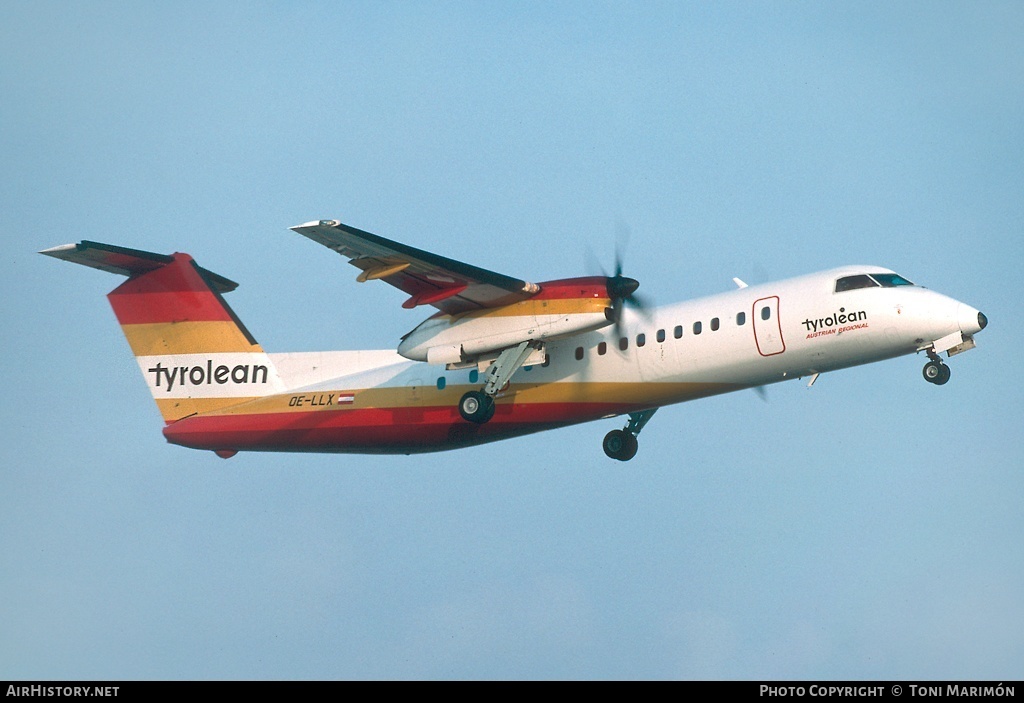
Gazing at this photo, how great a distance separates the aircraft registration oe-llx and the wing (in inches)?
1.5

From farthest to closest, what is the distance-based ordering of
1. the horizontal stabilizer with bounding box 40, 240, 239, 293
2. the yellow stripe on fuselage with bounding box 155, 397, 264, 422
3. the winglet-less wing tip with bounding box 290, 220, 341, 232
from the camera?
the yellow stripe on fuselage with bounding box 155, 397, 264, 422 → the horizontal stabilizer with bounding box 40, 240, 239, 293 → the winglet-less wing tip with bounding box 290, 220, 341, 232

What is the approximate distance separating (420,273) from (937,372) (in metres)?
9.38

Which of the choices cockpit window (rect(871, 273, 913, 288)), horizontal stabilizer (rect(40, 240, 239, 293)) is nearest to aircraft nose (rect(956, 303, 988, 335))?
cockpit window (rect(871, 273, 913, 288))

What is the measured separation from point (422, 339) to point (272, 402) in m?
3.87

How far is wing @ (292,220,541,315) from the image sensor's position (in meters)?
23.3

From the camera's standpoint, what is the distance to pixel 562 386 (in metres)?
25.5

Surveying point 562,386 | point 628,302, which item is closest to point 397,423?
point 562,386

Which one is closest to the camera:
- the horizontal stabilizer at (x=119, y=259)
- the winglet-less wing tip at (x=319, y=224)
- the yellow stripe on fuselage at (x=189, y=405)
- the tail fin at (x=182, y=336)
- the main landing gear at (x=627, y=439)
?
the winglet-less wing tip at (x=319, y=224)

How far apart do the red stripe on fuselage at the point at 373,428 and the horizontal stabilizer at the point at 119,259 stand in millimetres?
3330

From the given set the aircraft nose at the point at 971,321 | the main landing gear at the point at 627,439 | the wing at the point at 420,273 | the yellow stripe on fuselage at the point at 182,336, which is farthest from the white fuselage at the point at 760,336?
the yellow stripe on fuselage at the point at 182,336

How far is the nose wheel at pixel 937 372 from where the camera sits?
76.9ft

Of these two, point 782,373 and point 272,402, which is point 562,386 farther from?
point 272,402

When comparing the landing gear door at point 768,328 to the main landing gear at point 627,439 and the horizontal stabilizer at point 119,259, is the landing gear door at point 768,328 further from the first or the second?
the horizontal stabilizer at point 119,259

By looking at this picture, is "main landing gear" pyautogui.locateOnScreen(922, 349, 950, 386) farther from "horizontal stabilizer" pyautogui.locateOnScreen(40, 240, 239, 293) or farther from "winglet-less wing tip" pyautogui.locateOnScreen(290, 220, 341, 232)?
"horizontal stabilizer" pyautogui.locateOnScreen(40, 240, 239, 293)
